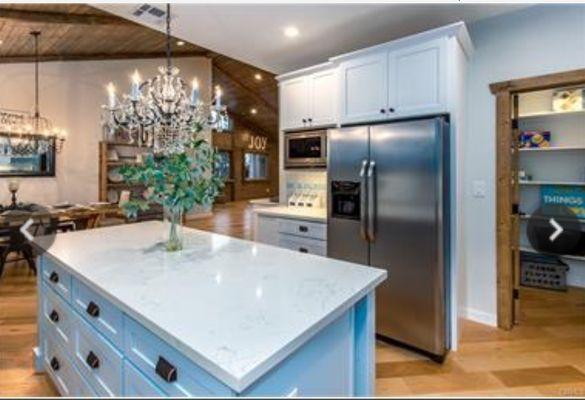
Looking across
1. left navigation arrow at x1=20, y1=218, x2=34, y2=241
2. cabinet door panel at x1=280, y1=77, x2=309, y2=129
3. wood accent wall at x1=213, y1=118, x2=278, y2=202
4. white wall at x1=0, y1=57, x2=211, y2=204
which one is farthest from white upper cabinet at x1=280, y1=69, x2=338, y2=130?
wood accent wall at x1=213, y1=118, x2=278, y2=202

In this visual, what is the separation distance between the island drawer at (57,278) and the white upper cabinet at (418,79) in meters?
2.45

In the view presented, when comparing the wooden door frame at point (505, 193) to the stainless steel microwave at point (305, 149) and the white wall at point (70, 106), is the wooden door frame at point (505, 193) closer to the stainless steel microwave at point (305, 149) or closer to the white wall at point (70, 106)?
the stainless steel microwave at point (305, 149)

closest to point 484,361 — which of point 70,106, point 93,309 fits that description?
point 93,309

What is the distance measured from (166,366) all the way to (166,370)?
1 centimetres

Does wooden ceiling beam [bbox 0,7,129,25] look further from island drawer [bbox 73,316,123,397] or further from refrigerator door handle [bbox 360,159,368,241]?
island drawer [bbox 73,316,123,397]

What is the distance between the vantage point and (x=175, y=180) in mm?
1833

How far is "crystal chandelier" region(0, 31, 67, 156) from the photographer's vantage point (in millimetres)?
5965

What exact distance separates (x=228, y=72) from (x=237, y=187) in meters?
5.33

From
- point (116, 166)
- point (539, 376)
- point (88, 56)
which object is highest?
point (88, 56)

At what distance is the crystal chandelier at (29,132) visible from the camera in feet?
19.6

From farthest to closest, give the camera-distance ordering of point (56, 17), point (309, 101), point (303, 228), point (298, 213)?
point (56, 17) → point (309, 101) → point (298, 213) → point (303, 228)

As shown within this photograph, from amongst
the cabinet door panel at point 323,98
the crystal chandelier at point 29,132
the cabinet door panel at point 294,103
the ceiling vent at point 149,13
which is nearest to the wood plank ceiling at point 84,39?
the crystal chandelier at point 29,132

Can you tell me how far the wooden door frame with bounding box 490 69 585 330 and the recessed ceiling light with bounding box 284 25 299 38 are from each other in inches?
69.6

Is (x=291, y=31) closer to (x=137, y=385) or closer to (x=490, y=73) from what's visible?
(x=490, y=73)
